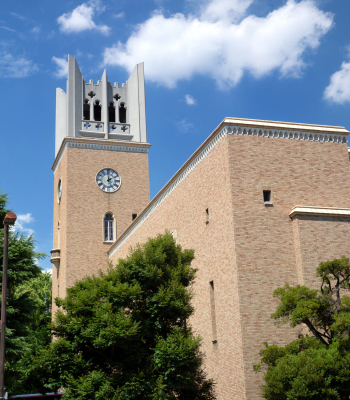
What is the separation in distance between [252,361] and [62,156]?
22.8 m

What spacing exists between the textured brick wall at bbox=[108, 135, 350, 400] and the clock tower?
14078 millimetres

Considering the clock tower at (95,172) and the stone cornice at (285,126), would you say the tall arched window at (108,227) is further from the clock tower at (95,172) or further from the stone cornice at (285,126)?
the stone cornice at (285,126)

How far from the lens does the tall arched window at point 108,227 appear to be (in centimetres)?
3209

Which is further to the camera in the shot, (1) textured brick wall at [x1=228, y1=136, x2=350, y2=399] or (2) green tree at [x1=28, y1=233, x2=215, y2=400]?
(1) textured brick wall at [x1=228, y1=136, x2=350, y2=399]

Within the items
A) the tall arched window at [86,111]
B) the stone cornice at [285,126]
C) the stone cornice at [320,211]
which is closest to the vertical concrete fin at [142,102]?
the tall arched window at [86,111]

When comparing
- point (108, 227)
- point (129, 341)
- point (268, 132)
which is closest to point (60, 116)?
point (108, 227)

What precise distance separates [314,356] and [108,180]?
2285 cm

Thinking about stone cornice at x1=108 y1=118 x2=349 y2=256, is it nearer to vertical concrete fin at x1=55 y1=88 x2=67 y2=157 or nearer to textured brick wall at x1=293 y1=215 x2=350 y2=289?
textured brick wall at x1=293 y1=215 x2=350 y2=289

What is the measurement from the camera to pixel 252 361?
1449cm

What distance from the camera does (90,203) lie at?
32.0 m

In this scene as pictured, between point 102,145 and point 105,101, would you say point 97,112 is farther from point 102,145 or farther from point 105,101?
point 102,145

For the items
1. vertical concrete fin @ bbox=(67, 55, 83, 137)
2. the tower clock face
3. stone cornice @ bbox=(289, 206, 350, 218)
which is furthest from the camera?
vertical concrete fin @ bbox=(67, 55, 83, 137)

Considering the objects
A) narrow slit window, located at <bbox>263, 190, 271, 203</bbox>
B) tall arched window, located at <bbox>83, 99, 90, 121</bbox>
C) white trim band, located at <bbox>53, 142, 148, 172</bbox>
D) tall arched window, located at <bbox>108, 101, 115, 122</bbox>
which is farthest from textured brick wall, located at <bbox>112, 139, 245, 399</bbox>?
tall arched window, located at <bbox>83, 99, 90, 121</bbox>

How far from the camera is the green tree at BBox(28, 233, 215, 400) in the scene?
42.7 ft
